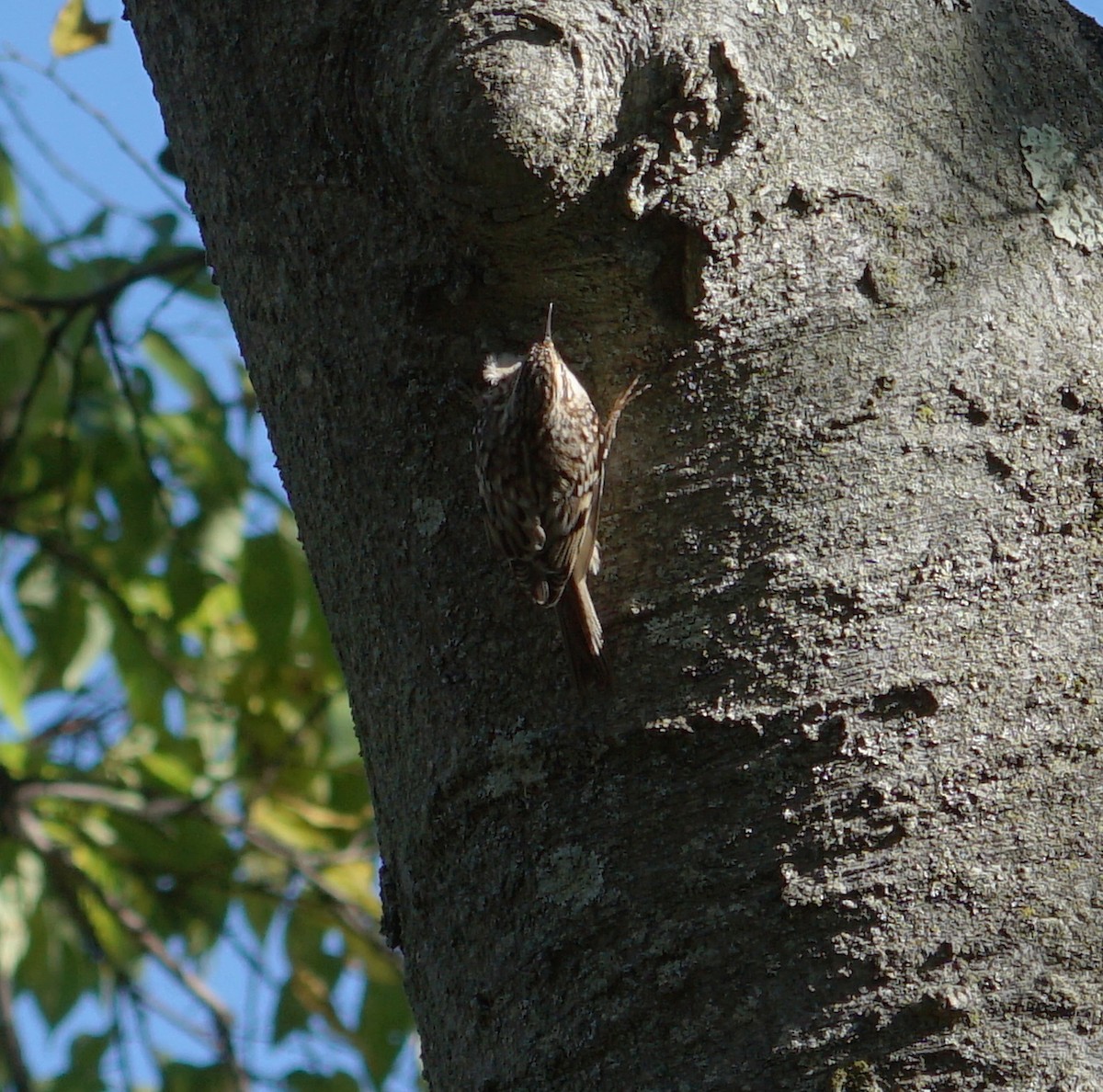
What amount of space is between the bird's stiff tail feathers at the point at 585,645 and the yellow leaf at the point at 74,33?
7.87ft

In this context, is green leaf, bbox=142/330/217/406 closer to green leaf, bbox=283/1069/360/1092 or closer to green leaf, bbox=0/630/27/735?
green leaf, bbox=0/630/27/735

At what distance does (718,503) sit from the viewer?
1475 millimetres

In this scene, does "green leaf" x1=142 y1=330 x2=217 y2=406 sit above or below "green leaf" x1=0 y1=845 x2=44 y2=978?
above

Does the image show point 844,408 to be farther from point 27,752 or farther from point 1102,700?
point 27,752

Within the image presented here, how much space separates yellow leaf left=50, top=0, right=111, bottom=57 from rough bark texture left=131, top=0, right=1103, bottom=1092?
1742mm

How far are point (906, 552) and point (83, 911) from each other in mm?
2754

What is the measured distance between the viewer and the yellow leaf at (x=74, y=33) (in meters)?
3.28

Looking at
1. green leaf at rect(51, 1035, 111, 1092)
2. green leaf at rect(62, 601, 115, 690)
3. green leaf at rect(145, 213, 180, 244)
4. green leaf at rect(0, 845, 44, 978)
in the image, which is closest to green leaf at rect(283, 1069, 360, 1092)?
green leaf at rect(51, 1035, 111, 1092)

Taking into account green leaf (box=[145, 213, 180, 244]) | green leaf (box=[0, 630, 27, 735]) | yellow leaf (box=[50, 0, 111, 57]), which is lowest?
green leaf (box=[0, 630, 27, 735])

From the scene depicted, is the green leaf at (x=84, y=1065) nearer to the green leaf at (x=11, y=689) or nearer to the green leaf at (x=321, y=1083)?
the green leaf at (x=321, y=1083)

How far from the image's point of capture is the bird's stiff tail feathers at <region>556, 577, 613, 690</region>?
1.48 m

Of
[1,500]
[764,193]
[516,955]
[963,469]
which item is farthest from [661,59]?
[1,500]

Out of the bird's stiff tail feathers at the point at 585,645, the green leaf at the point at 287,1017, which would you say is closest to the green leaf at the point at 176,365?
the green leaf at the point at 287,1017

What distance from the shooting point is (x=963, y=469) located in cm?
144
